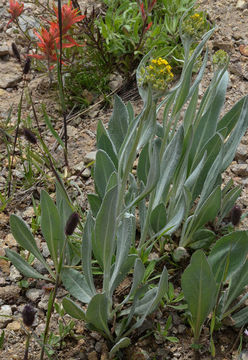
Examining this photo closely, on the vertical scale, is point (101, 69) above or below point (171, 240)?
above

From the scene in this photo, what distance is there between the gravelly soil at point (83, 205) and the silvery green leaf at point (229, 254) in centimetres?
25

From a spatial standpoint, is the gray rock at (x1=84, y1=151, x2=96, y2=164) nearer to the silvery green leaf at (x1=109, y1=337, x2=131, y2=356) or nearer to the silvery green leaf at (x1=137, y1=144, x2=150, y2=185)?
the silvery green leaf at (x1=137, y1=144, x2=150, y2=185)

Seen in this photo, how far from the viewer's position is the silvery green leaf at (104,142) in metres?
2.06

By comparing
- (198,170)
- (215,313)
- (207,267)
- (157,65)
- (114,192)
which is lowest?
(215,313)

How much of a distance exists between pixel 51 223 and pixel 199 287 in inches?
22.6

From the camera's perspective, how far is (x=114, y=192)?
141cm

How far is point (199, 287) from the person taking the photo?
162 cm

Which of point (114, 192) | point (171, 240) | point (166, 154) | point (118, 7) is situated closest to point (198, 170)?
point (166, 154)

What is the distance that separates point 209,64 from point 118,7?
29.8 inches

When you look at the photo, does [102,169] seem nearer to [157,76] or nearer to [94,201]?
[94,201]

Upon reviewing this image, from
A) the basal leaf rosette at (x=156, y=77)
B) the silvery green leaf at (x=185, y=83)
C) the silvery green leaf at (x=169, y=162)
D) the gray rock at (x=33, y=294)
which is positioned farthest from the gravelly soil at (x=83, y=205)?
the basal leaf rosette at (x=156, y=77)

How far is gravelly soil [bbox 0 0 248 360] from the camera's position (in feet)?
5.85

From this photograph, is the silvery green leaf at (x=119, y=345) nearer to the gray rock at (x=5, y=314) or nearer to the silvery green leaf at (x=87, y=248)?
the silvery green leaf at (x=87, y=248)

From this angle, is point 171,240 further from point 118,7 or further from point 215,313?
point 118,7
